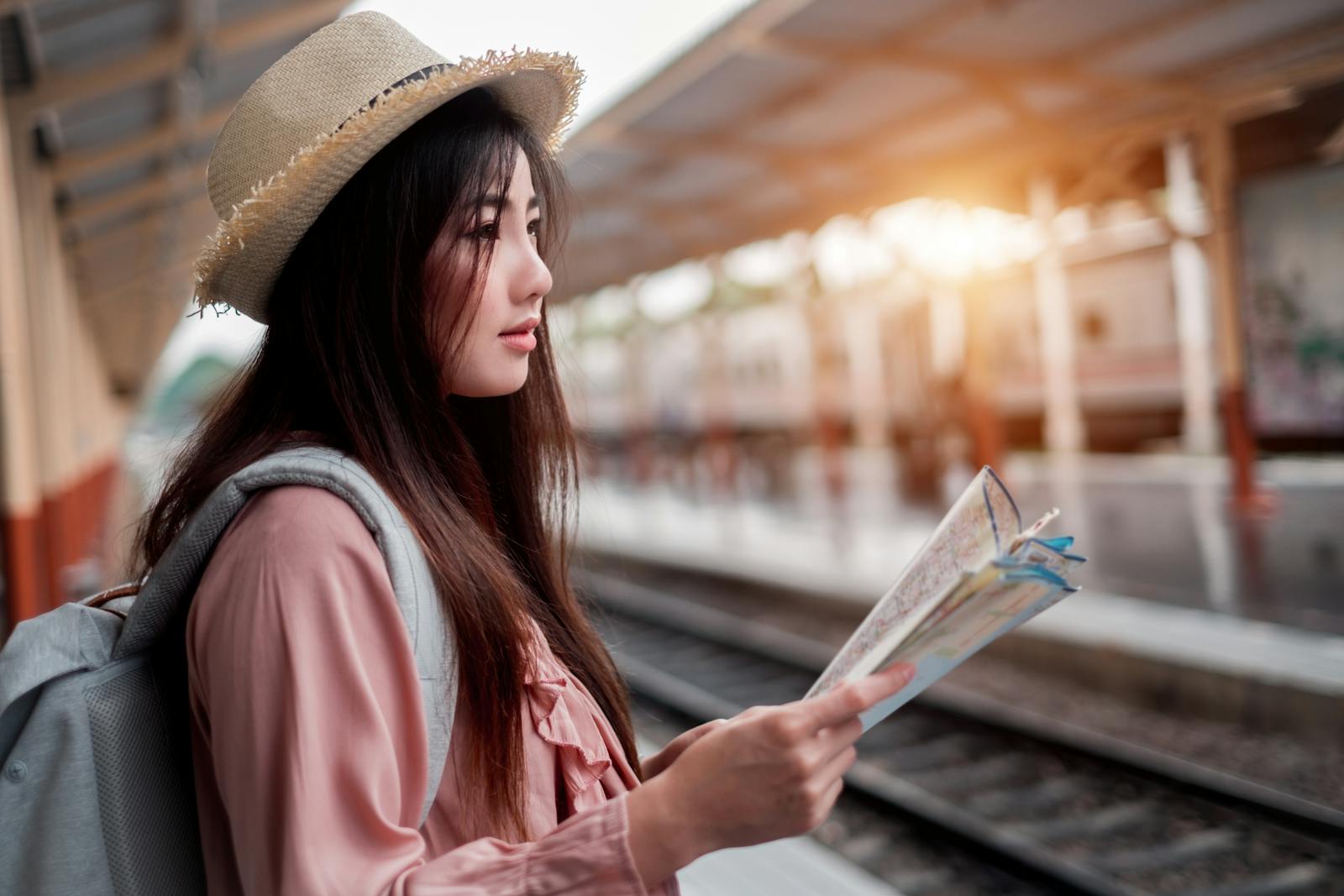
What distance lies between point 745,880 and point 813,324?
402 inches

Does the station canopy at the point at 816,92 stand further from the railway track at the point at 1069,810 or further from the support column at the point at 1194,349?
the railway track at the point at 1069,810

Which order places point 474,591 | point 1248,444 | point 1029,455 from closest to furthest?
point 474,591, point 1248,444, point 1029,455

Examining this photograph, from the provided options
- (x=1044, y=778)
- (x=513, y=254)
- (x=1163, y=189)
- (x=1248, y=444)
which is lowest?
(x=1044, y=778)

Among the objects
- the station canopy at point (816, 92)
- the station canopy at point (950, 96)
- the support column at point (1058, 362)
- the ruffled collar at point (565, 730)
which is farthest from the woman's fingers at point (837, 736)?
the support column at point (1058, 362)

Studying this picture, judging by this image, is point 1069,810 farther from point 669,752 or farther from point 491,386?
point 491,386

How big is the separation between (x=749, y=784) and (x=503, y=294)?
1.83 feet

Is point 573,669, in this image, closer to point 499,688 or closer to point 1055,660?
point 499,688

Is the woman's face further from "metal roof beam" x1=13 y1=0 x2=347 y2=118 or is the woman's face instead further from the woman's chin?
"metal roof beam" x1=13 y1=0 x2=347 y2=118

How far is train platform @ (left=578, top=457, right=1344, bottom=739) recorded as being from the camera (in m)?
5.32

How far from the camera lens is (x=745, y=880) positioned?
3.45m

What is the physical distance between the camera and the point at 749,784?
938mm

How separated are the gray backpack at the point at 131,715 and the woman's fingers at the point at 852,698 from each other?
330 mm

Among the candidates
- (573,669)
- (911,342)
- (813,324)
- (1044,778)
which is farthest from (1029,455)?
(573,669)

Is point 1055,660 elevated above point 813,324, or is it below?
below
